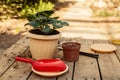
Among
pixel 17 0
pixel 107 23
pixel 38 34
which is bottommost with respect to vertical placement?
pixel 107 23

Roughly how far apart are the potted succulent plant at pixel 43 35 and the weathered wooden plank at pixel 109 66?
0.36 m

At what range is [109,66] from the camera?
182 cm

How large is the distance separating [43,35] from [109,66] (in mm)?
478

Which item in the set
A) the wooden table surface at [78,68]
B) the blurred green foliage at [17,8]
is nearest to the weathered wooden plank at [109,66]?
the wooden table surface at [78,68]

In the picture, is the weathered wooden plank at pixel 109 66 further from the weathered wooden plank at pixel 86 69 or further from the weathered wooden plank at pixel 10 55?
the weathered wooden plank at pixel 10 55

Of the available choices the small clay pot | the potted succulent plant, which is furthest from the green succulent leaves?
the small clay pot

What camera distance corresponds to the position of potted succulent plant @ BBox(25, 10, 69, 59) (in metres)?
1.79

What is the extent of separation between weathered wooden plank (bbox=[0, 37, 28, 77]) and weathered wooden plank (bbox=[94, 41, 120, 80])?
60cm

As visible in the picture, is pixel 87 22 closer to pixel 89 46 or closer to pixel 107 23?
pixel 107 23

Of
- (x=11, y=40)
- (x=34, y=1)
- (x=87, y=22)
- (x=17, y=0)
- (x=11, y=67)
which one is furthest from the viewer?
(x=34, y=1)

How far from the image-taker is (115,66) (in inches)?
71.7

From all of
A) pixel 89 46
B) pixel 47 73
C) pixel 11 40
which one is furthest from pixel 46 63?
pixel 11 40

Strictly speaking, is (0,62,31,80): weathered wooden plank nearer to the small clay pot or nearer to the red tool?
the red tool

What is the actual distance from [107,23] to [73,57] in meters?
4.75
